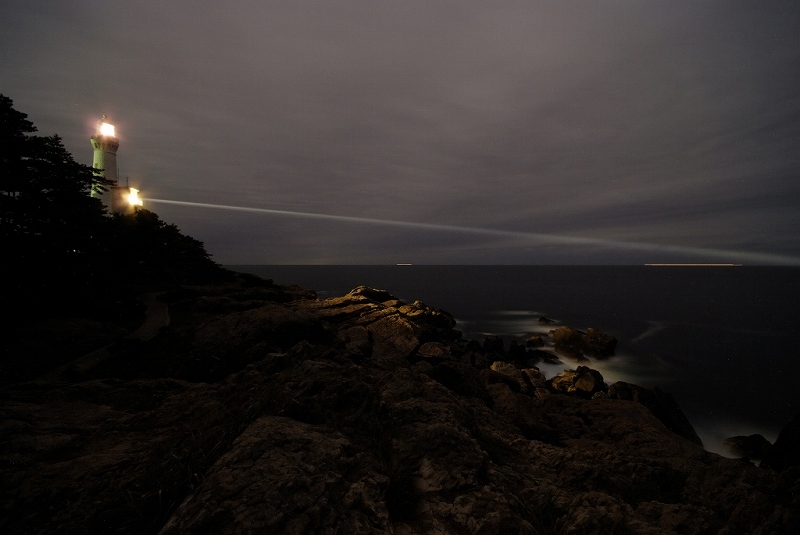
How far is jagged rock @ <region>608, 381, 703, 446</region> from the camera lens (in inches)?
763

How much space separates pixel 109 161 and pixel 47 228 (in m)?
54.0

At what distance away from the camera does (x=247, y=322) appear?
635 inches

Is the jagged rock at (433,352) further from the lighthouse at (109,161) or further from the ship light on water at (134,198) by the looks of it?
the ship light on water at (134,198)

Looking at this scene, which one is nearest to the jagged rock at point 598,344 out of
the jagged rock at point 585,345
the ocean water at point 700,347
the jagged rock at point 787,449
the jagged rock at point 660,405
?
the jagged rock at point 585,345

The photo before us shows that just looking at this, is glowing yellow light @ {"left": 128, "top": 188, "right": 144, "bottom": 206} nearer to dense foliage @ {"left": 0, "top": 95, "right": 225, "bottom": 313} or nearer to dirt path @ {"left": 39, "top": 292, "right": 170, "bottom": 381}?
dirt path @ {"left": 39, "top": 292, "right": 170, "bottom": 381}

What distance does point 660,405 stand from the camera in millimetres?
20109

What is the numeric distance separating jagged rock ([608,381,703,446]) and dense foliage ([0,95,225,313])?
35261 millimetres

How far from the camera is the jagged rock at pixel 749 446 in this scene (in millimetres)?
19156

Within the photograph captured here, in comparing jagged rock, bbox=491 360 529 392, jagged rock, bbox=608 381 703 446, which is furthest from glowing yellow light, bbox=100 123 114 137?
jagged rock, bbox=608 381 703 446

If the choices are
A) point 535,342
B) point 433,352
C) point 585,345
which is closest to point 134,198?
point 433,352

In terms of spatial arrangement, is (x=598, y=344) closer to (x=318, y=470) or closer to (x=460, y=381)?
A: (x=460, y=381)

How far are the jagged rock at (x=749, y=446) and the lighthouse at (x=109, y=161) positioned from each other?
83.3 m

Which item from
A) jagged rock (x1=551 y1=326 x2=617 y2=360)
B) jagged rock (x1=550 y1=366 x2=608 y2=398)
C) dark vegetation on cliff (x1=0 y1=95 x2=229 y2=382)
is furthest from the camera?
jagged rock (x1=551 y1=326 x2=617 y2=360)

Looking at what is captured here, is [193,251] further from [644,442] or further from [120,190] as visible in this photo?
[644,442]
